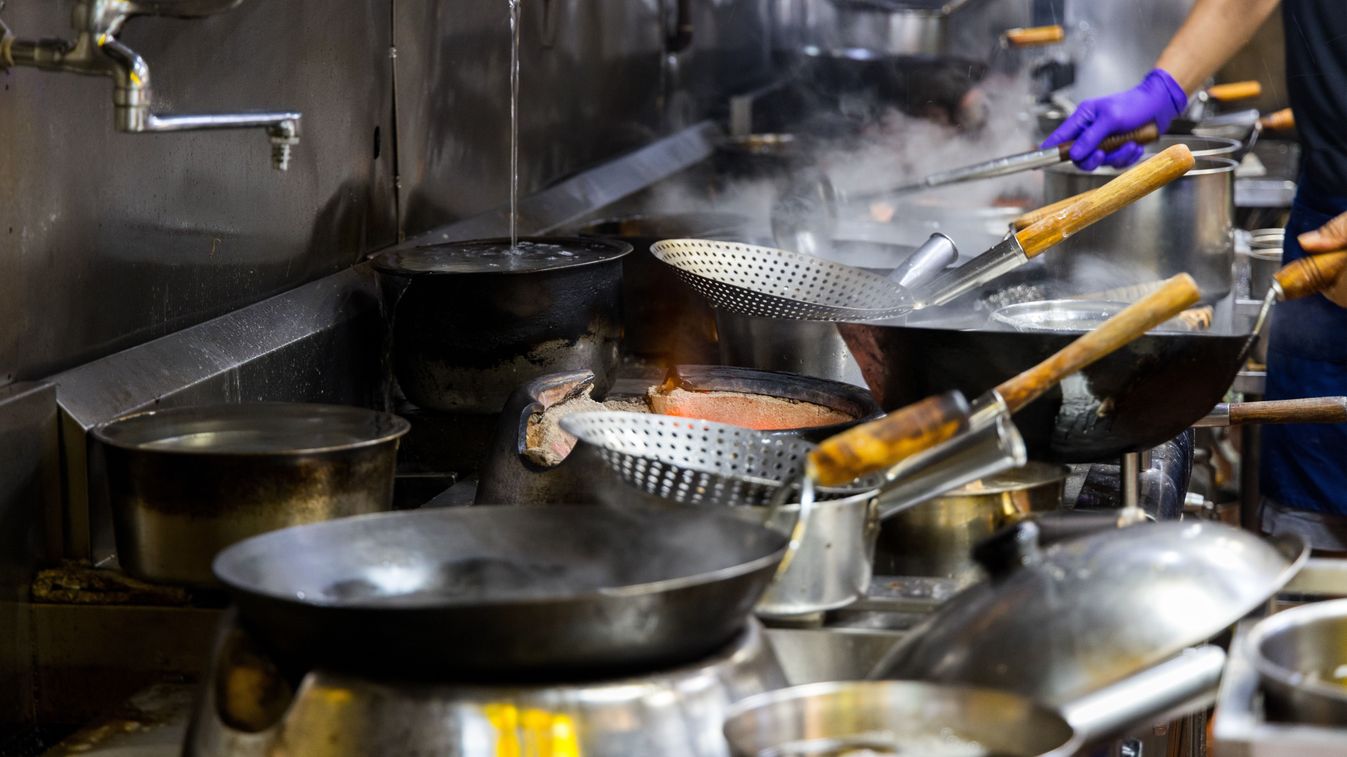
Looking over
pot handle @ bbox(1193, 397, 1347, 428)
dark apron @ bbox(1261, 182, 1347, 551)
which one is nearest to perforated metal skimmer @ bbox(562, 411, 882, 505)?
pot handle @ bbox(1193, 397, 1347, 428)

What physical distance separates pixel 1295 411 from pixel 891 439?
1.14 meters

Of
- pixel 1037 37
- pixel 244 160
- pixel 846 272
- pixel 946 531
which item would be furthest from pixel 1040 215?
pixel 1037 37

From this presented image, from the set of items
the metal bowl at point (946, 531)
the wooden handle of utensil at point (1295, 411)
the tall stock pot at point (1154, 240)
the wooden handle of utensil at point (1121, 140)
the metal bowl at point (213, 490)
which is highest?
the wooden handle of utensil at point (1121, 140)

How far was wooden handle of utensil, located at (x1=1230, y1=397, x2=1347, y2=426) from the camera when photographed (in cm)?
203

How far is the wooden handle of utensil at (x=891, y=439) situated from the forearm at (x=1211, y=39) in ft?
8.75

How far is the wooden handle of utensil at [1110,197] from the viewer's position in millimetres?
1949

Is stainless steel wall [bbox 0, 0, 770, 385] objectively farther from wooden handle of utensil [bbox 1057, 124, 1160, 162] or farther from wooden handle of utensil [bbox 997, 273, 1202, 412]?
wooden handle of utensil [bbox 1057, 124, 1160, 162]

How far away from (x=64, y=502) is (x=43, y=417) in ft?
0.37

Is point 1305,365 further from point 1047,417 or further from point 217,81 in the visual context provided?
point 217,81

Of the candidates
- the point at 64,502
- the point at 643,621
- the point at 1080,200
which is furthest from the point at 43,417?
the point at 1080,200

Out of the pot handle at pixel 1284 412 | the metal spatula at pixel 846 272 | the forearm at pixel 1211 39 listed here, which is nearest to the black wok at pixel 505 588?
the metal spatula at pixel 846 272

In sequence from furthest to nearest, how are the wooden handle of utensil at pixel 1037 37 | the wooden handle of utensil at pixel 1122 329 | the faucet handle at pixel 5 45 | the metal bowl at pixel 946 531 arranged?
the wooden handle of utensil at pixel 1037 37, the metal bowl at pixel 946 531, the faucet handle at pixel 5 45, the wooden handle of utensil at pixel 1122 329

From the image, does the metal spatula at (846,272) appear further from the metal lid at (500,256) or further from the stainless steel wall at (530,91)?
the stainless steel wall at (530,91)

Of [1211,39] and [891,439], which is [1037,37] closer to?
[1211,39]
